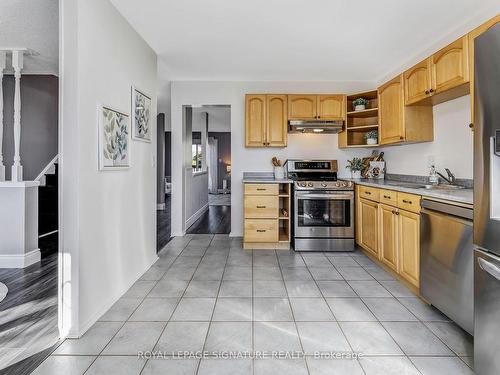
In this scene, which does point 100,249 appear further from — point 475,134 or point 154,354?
point 475,134

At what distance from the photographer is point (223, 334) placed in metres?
1.94

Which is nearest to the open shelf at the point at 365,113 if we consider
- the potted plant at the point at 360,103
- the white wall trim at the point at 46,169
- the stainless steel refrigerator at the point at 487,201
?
the potted plant at the point at 360,103

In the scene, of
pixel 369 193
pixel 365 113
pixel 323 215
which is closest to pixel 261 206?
pixel 323 215

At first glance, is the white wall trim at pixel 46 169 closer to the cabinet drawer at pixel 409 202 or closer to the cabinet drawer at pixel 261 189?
the cabinet drawer at pixel 261 189

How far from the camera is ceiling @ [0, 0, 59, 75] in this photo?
8.66 feet

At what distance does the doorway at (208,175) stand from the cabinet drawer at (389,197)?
2675 mm

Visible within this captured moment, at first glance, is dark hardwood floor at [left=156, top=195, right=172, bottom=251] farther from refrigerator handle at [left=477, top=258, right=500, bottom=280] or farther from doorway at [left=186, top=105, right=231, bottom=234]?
refrigerator handle at [left=477, top=258, right=500, bottom=280]

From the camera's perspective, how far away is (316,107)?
4246 millimetres

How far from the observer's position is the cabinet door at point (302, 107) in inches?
168

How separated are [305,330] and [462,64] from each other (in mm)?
2400

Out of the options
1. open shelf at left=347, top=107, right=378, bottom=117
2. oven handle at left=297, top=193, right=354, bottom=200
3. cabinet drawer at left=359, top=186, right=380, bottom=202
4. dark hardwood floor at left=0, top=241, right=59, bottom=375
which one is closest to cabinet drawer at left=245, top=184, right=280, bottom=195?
oven handle at left=297, top=193, right=354, bottom=200

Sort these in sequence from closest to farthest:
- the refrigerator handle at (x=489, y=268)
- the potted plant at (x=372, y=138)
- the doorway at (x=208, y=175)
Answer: the refrigerator handle at (x=489, y=268) < the potted plant at (x=372, y=138) < the doorway at (x=208, y=175)

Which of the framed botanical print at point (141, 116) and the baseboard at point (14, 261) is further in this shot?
the baseboard at point (14, 261)

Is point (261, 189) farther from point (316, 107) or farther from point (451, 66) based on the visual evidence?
point (451, 66)
